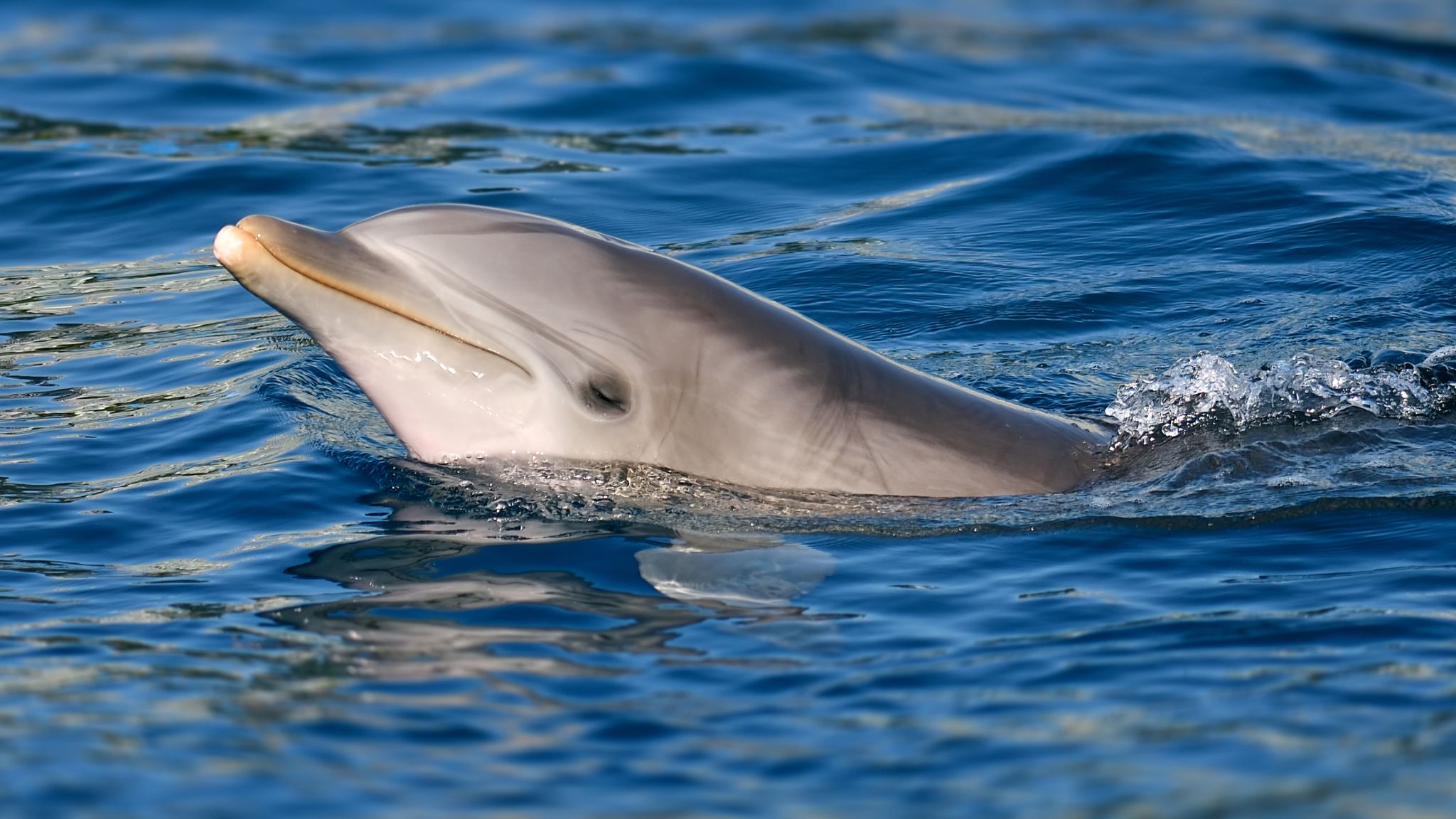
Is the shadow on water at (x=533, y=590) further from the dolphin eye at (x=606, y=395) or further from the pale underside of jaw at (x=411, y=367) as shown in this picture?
the dolphin eye at (x=606, y=395)

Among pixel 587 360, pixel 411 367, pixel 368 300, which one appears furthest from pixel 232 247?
pixel 587 360

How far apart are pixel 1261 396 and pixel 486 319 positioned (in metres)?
3.76

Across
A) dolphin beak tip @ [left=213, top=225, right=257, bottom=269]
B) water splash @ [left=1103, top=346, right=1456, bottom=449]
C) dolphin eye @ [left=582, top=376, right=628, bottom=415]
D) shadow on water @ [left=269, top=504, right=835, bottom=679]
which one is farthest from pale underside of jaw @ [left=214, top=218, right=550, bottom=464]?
water splash @ [left=1103, top=346, right=1456, bottom=449]

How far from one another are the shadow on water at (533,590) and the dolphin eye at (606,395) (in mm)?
462

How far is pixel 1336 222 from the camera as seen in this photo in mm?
12438

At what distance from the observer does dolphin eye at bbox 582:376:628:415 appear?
7.02m

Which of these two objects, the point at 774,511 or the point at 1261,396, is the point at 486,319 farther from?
the point at 1261,396

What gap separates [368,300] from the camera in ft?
22.5

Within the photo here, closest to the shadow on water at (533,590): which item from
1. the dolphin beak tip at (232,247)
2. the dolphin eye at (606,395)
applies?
the dolphin eye at (606,395)

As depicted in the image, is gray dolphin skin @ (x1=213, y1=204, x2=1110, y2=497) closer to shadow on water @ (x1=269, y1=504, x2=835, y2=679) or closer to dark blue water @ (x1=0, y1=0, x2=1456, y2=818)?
dark blue water @ (x1=0, y1=0, x2=1456, y2=818)

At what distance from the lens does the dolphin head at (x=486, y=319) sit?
686 centimetres

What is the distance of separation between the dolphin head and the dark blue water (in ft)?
0.97

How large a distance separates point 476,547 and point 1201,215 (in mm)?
7745

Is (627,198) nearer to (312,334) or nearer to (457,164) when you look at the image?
(457,164)
